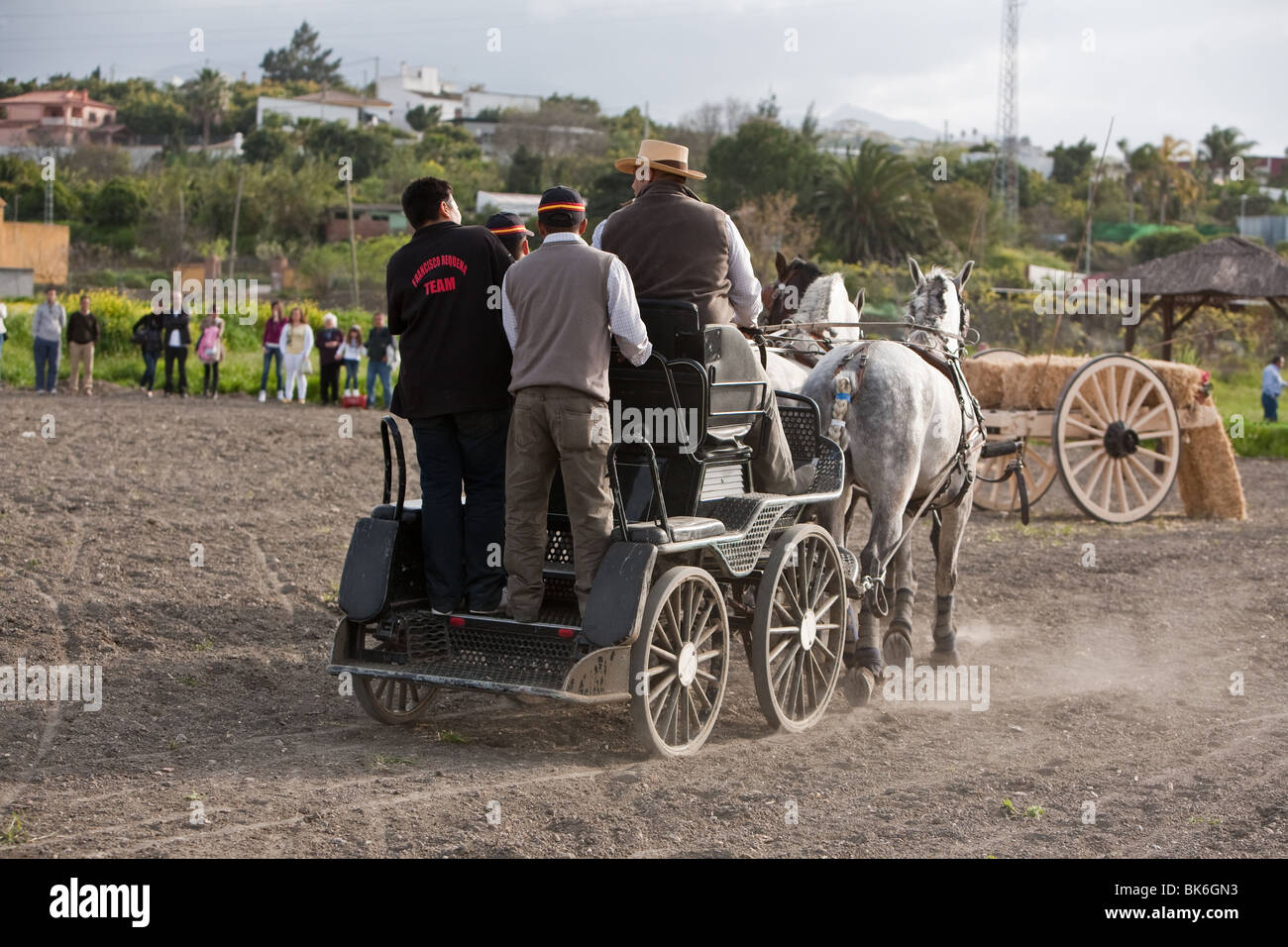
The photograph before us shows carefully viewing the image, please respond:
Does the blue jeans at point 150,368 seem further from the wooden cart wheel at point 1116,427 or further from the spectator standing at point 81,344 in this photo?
the wooden cart wheel at point 1116,427

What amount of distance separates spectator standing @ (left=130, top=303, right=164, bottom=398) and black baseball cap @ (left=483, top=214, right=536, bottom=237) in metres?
18.0

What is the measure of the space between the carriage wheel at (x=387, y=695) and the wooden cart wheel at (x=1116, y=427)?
27.4 ft

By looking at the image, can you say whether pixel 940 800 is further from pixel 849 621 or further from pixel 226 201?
pixel 226 201

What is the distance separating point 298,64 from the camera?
15650 cm

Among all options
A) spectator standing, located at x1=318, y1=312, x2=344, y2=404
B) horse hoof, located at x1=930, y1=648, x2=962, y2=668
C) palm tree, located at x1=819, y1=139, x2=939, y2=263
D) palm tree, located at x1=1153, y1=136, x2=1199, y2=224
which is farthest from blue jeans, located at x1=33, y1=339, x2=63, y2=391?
palm tree, located at x1=1153, y1=136, x2=1199, y2=224

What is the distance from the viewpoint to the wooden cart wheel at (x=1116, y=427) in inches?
523

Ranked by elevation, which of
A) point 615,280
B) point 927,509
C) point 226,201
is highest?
point 226,201

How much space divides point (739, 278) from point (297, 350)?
58.7ft

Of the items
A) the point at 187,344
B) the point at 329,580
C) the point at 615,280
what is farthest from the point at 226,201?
the point at 615,280

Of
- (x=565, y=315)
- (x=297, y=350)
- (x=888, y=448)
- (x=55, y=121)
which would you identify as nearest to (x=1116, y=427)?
(x=888, y=448)

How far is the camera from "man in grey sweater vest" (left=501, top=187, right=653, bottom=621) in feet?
18.1

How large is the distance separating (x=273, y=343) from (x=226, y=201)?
41.5 metres

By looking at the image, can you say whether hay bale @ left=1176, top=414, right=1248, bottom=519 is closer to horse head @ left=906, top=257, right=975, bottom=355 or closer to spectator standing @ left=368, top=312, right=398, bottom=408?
horse head @ left=906, top=257, right=975, bottom=355
